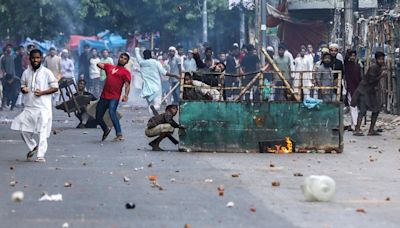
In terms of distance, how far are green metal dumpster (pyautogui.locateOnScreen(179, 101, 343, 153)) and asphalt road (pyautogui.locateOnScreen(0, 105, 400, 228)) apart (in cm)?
35

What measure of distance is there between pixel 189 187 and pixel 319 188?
184 centimetres

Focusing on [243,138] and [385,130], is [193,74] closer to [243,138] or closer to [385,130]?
[243,138]

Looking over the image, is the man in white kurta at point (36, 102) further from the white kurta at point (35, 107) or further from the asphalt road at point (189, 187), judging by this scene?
the asphalt road at point (189, 187)

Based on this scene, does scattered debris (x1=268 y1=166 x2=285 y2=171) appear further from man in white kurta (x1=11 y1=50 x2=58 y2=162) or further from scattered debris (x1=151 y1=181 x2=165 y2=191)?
man in white kurta (x1=11 y1=50 x2=58 y2=162)

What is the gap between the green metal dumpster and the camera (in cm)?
1611

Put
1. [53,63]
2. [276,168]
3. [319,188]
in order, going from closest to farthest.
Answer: [319,188] → [276,168] → [53,63]

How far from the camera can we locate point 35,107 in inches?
571

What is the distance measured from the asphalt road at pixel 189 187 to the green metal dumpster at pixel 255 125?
1.14 feet

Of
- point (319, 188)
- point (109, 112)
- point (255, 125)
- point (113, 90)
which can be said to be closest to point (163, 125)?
point (255, 125)

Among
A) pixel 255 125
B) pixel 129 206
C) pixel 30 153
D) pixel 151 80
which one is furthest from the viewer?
pixel 151 80

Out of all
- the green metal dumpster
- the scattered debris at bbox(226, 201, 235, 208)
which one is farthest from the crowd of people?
the scattered debris at bbox(226, 201, 235, 208)

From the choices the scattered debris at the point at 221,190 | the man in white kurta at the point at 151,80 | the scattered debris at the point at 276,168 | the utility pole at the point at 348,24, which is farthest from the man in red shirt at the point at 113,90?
the utility pole at the point at 348,24

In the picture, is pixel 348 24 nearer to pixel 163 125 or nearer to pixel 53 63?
pixel 53 63

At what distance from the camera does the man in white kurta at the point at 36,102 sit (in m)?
14.4
